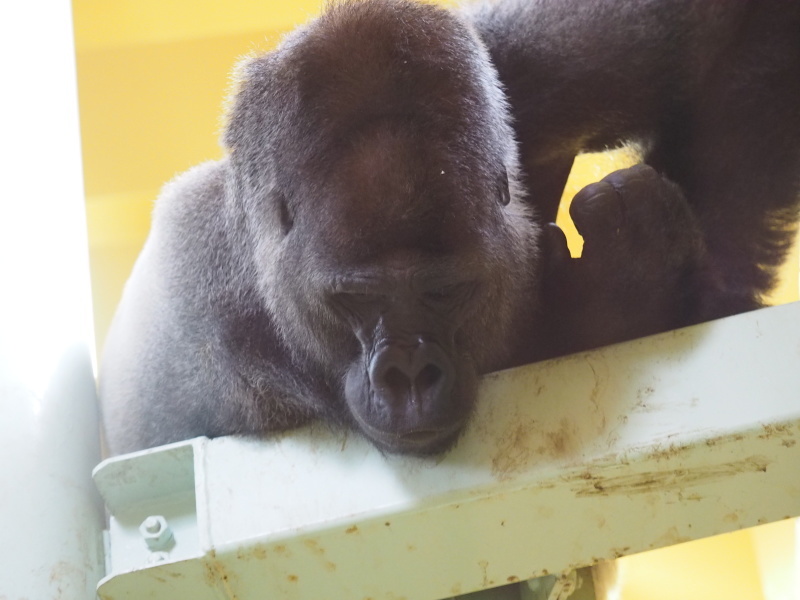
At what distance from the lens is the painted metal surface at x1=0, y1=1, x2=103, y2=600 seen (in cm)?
165

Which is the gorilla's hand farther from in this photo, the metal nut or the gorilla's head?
the metal nut

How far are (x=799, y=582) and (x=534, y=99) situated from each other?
1391mm

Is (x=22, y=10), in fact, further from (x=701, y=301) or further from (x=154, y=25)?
(x=701, y=301)

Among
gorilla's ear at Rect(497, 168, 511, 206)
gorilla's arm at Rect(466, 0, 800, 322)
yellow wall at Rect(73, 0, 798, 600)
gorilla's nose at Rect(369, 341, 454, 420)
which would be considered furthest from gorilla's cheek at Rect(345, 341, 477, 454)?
yellow wall at Rect(73, 0, 798, 600)

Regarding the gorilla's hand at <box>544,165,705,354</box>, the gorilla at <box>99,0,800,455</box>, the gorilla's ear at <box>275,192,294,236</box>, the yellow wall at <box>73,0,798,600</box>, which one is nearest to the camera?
the gorilla at <box>99,0,800,455</box>

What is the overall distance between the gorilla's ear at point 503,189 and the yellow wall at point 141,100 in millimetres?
1013

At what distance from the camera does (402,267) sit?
144 centimetres

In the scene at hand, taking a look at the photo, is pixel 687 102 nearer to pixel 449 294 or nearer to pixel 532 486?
pixel 449 294

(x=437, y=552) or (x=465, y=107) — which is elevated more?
(x=465, y=107)

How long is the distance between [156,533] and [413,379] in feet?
1.83

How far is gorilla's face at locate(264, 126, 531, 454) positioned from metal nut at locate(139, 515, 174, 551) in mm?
399

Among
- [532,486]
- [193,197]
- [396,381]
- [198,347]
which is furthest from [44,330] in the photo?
[532,486]

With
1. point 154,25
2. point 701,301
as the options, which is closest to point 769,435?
point 701,301

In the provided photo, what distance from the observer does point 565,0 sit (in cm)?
210
